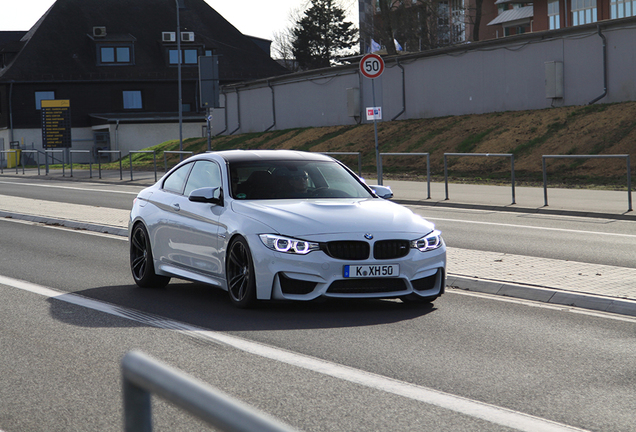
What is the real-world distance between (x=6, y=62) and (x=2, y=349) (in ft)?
229

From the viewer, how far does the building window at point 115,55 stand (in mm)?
73438

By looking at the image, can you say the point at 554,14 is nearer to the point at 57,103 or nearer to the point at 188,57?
the point at 188,57

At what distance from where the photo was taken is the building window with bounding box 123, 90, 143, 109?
241 feet

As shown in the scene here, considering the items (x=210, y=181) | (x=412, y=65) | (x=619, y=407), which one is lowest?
(x=619, y=407)

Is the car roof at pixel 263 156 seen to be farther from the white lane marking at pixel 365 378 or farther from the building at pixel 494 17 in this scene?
the building at pixel 494 17

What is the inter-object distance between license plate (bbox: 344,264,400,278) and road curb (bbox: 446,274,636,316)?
1647 mm

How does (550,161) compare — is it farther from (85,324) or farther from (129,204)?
(85,324)

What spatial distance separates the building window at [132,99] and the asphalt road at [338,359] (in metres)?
66.0

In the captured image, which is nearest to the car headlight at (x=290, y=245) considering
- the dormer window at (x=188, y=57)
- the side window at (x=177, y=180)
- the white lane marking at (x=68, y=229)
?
the side window at (x=177, y=180)

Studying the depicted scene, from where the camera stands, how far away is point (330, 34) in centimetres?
9700

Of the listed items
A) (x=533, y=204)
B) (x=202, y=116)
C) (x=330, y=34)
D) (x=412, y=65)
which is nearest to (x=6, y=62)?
(x=202, y=116)

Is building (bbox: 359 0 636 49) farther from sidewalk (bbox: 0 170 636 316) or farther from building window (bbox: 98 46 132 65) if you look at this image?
sidewalk (bbox: 0 170 636 316)

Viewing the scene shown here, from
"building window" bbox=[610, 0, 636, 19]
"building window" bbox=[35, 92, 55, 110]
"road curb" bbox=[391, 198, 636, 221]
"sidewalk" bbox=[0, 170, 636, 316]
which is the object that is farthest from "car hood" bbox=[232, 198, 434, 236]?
"building window" bbox=[35, 92, 55, 110]

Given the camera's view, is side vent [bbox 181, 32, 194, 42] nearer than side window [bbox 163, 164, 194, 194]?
No
